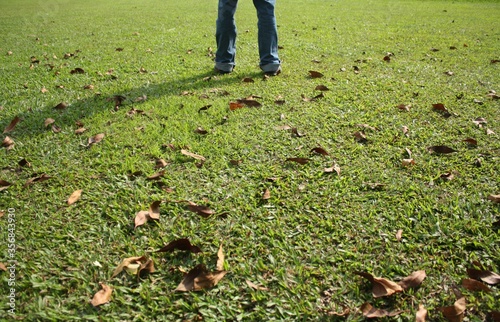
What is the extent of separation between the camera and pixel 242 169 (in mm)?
2379

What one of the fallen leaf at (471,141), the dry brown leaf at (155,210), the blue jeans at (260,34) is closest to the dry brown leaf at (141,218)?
the dry brown leaf at (155,210)

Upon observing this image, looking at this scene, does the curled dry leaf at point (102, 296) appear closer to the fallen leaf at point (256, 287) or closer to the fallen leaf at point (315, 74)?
the fallen leaf at point (256, 287)

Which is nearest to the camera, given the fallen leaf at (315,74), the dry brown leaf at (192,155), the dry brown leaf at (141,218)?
the dry brown leaf at (141,218)

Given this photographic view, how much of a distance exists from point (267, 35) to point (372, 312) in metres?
3.48

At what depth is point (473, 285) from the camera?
1473mm

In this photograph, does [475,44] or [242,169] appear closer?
[242,169]

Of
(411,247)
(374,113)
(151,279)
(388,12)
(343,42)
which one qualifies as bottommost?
(151,279)

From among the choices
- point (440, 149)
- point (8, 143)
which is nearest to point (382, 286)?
point (440, 149)

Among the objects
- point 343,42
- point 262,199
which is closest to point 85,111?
point 262,199

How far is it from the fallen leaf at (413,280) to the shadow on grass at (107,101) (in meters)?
2.55

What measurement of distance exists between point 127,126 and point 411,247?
2.37 metres

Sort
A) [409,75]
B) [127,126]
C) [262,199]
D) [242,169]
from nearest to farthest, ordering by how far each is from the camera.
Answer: [262,199]
[242,169]
[127,126]
[409,75]

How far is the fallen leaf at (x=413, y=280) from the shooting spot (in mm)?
1509

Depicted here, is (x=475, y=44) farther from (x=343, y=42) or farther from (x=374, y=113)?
(x=374, y=113)
